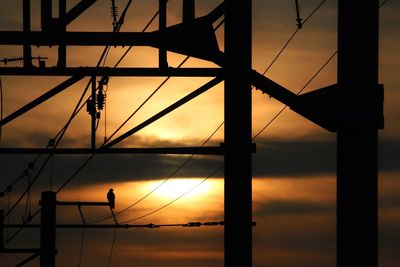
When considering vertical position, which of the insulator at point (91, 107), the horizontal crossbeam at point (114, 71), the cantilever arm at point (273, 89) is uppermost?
the insulator at point (91, 107)

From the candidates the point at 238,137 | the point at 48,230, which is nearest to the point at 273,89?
the point at 238,137

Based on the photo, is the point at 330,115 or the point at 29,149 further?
the point at 29,149

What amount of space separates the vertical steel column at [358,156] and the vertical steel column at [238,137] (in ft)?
18.2

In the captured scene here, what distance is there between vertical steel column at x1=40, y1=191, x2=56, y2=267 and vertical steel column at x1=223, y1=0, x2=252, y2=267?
12.3 m

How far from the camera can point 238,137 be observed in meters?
18.5

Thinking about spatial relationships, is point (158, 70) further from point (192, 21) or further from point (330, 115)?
point (330, 115)

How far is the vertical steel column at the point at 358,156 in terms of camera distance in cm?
1218

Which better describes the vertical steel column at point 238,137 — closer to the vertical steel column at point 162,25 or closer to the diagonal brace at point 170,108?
the diagonal brace at point 170,108

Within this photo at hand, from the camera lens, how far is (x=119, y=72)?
59.1 ft

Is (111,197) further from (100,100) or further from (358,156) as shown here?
(358,156)

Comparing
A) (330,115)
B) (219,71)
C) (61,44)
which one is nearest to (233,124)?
(219,71)

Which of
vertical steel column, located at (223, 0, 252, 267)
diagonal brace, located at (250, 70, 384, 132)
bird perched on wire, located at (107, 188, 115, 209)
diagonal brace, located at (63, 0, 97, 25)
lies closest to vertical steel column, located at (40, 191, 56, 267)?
bird perched on wire, located at (107, 188, 115, 209)

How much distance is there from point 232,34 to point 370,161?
6.29m

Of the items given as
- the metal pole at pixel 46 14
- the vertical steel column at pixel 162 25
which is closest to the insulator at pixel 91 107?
the vertical steel column at pixel 162 25
